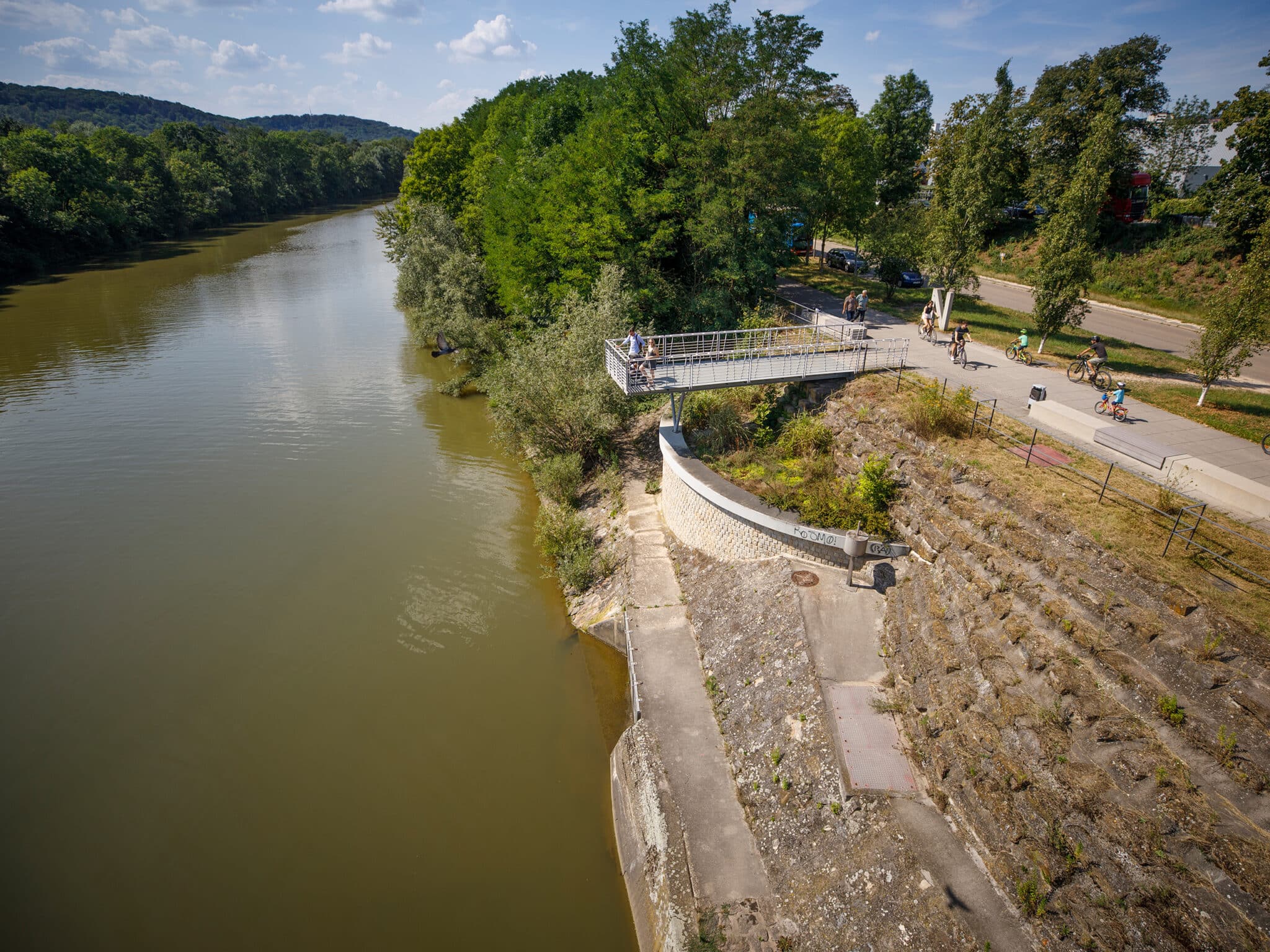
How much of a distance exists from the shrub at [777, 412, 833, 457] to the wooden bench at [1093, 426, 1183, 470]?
6087 mm

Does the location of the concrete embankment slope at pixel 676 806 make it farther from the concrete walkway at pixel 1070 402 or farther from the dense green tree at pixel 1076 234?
the dense green tree at pixel 1076 234

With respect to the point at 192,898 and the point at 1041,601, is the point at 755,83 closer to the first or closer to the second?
the point at 1041,601

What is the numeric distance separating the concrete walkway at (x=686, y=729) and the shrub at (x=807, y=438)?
4.43 m

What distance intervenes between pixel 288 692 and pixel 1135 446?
2006cm

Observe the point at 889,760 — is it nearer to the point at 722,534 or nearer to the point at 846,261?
the point at 722,534

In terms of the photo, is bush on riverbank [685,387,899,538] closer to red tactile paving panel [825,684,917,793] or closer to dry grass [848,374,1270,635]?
dry grass [848,374,1270,635]

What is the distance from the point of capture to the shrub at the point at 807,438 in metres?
17.2

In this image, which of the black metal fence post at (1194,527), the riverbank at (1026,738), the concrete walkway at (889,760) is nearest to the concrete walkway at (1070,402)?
the black metal fence post at (1194,527)

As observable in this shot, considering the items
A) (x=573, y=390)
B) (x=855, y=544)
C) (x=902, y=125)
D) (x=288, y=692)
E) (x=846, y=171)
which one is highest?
(x=902, y=125)

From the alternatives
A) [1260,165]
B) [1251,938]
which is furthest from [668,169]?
[1260,165]

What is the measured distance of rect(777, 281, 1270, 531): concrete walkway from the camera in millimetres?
12945

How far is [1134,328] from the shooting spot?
88.4 ft

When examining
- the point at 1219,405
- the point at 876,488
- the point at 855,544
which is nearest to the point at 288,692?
the point at 855,544

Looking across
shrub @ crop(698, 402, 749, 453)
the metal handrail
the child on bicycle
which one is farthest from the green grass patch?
the metal handrail
